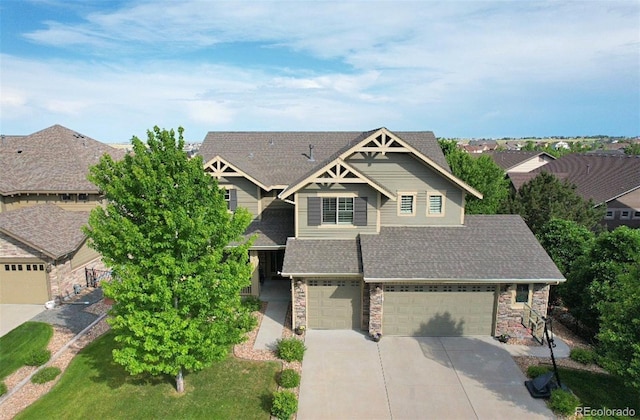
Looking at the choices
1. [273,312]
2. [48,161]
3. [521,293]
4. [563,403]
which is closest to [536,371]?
[563,403]

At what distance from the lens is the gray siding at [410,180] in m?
18.5

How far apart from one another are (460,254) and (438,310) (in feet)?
7.90

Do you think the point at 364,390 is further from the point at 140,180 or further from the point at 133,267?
the point at 140,180

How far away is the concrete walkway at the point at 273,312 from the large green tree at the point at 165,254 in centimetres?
399

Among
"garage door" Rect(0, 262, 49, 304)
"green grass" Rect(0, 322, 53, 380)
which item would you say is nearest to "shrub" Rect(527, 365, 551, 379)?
"green grass" Rect(0, 322, 53, 380)

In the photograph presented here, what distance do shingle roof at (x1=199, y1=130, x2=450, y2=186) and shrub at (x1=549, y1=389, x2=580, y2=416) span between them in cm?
1251

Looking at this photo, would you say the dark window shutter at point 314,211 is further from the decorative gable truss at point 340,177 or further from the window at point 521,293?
the window at point 521,293

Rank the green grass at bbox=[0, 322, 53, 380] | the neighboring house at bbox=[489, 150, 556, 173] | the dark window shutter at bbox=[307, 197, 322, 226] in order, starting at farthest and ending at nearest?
the neighboring house at bbox=[489, 150, 556, 173] < the dark window shutter at bbox=[307, 197, 322, 226] < the green grass at bbox=[0, 322, 53, 380]

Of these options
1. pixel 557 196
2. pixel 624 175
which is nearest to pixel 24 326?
pixel 557 196

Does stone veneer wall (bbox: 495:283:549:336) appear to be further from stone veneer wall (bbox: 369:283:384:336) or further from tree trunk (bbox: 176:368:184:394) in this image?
tree trunk (bbox: 176:368:184:394)

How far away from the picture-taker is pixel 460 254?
648 inches

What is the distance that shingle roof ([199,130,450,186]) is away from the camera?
22791mm

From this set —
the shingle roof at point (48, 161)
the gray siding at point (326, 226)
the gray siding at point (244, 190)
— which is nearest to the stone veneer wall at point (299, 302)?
the gray siding at point (326, 226)

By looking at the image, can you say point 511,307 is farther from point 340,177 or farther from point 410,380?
point 340,177
